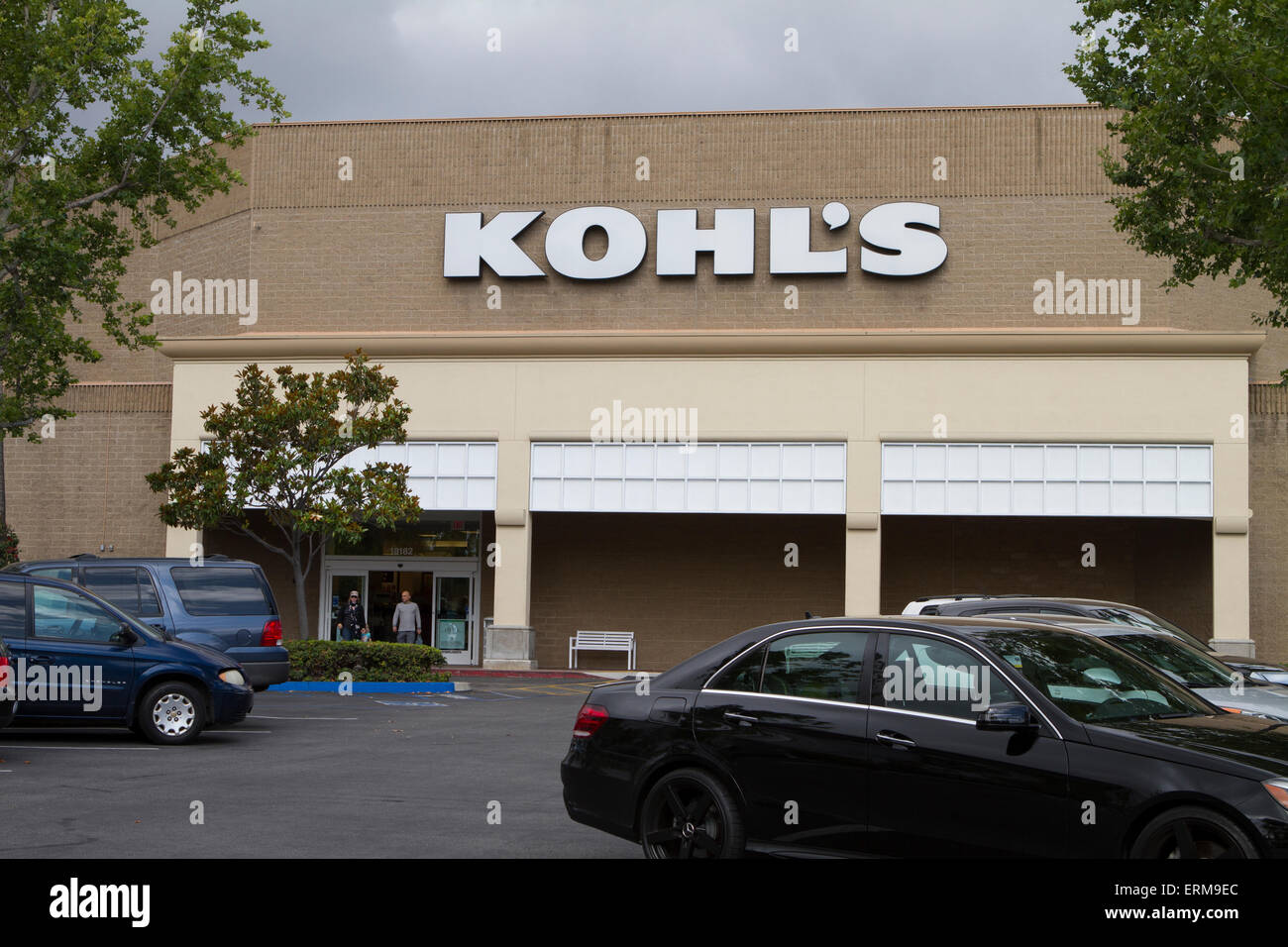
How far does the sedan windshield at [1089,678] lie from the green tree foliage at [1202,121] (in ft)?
30.5

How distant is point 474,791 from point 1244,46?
11.8m

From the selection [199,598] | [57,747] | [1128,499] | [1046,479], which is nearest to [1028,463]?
[1046,479]

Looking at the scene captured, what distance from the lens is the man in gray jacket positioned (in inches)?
1112

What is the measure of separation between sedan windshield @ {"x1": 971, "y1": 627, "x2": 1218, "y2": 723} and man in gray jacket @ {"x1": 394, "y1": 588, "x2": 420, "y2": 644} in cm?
2216

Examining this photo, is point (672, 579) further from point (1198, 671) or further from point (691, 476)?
point (1198, 671)

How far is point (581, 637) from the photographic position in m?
30.2

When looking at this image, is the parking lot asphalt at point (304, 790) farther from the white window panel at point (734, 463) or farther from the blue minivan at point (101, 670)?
the white window panel at point (734, 463)

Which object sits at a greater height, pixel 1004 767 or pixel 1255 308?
pixel 1255 308

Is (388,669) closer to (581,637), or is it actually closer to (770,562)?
(581,637)

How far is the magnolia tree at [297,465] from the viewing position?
888 inches

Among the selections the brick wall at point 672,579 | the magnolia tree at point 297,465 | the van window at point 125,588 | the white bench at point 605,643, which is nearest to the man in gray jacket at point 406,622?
the brick wall at point 672,579

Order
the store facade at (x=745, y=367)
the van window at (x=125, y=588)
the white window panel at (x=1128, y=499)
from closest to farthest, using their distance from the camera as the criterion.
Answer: the van window at (x=125, y=588) < the white window panel at (x=1128, y=499) < the store facade at (x=745, y=367)
